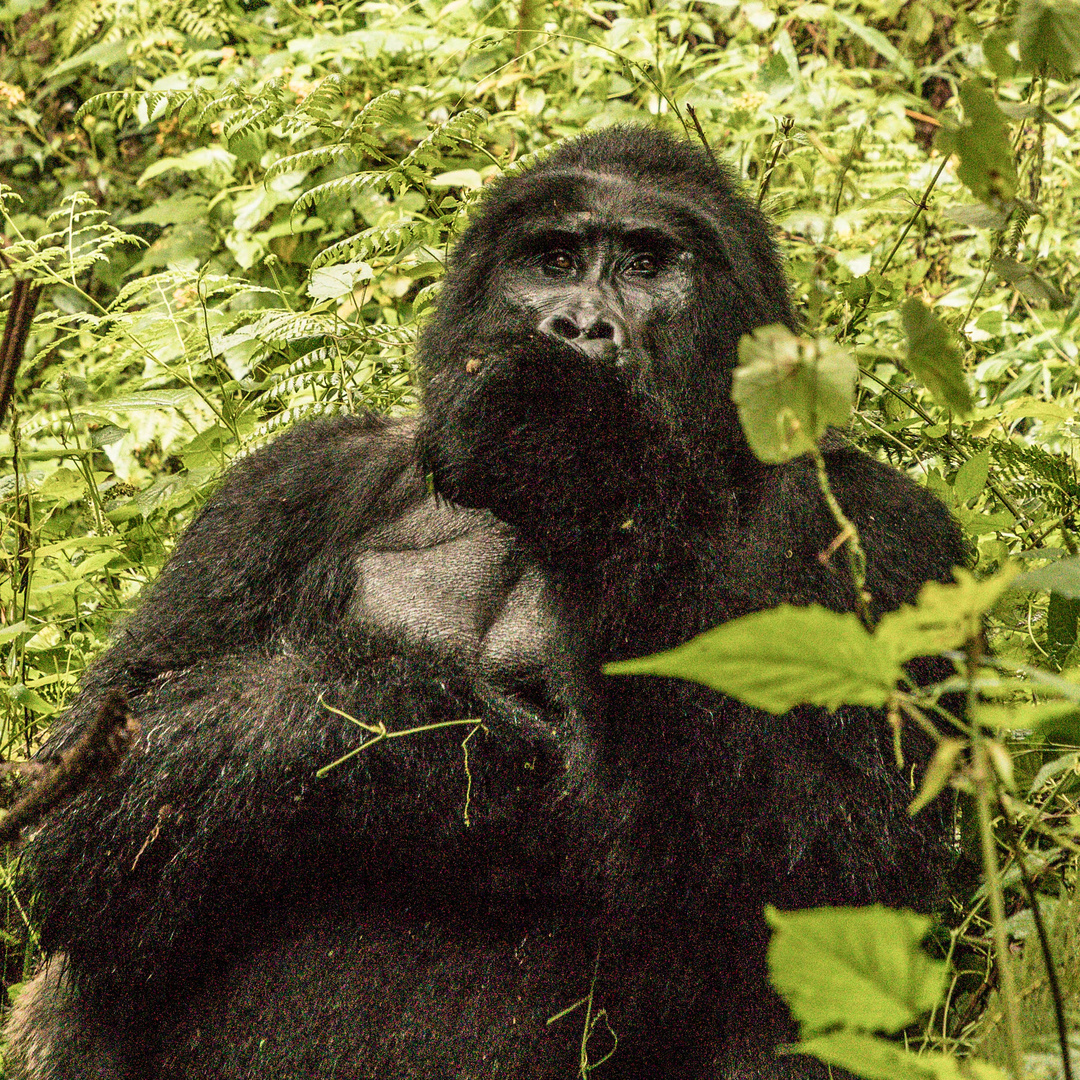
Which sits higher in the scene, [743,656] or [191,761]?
[743,656]

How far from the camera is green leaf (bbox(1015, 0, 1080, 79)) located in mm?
1658

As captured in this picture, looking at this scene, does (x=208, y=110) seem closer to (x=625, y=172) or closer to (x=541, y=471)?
(x=625, y=172)

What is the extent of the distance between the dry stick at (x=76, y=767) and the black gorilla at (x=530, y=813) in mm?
817

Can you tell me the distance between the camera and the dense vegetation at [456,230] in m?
1.73

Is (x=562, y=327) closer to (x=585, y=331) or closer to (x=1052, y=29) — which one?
(x=585, y=331)

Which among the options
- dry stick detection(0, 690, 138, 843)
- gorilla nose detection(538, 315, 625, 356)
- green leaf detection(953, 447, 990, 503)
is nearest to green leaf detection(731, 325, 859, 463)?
dry stick detection(0, 690, 138, 843)

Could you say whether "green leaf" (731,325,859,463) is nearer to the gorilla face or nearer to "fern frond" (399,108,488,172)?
the gorilla face

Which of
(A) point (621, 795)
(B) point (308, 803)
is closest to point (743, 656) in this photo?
(A) point (621, 795)

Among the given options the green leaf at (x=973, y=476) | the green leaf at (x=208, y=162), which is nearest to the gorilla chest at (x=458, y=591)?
the green leaf at (x=973, y=476)

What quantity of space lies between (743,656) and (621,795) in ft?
3.89

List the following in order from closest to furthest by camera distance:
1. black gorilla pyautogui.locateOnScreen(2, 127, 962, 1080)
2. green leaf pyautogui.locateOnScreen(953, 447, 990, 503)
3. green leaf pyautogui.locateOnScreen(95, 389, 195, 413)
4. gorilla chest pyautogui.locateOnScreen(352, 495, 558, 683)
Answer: black gorilla pyautogui.locateOnScreen(2, 127, 962, 1080) < gorilla chest pyautogui.locateOnScreen(352, 495, 558, 683) < green leaf pyautogui.locateOnScreen(953, 447, 990, 503) < green leaf pyautogui.locateOnScreen(95, 389, 195, 413)

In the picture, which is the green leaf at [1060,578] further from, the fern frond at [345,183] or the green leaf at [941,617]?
the fern frond at [345,183]

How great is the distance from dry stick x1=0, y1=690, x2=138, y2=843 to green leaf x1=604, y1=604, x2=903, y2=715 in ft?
2.23

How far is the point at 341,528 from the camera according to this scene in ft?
9.30
